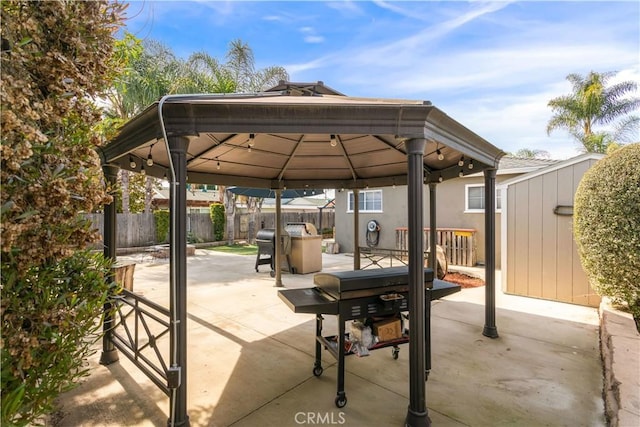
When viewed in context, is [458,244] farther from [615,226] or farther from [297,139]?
[297,139]

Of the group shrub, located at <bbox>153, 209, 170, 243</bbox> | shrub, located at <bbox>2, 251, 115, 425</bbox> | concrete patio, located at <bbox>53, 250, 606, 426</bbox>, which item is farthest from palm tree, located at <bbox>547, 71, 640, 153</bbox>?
shrub, located at <bbox>153, 209, 170, 243</bbox>

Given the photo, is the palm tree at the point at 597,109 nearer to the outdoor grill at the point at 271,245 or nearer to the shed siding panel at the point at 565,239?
the shed siding panel at the point at 565,239

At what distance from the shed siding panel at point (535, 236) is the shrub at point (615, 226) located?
1473mm

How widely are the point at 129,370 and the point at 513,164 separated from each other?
37.8 ft

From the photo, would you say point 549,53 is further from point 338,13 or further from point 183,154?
point 183,154

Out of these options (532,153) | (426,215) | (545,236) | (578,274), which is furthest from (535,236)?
(532,153)

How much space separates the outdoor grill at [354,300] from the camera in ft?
9.07

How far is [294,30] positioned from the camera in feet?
24.6

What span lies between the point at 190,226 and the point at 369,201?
8.89 metres

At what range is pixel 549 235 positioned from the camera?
5.76 meters

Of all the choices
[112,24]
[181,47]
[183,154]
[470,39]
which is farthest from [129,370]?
[181,47]

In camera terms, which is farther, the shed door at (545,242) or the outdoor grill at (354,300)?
the shed door at (545,242)

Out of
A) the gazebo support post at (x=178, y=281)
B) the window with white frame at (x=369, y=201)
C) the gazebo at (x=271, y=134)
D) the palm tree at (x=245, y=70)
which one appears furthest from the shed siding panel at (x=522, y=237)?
the palm tree at (x=245, y=70)

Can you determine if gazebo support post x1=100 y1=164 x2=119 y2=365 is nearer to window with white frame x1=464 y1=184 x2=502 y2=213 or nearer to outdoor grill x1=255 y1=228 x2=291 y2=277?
outdoor grill x1=255 y1=228 x2=291 y2=277
